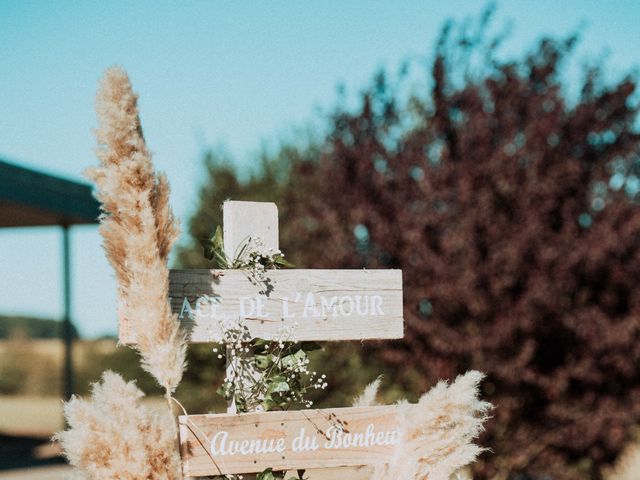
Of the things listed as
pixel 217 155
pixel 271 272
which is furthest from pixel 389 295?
pixel 217 155

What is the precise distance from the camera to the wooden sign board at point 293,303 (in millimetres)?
2465

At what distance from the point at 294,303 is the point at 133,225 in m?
0.66

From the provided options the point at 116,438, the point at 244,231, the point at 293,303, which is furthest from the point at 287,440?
the point at 244,231

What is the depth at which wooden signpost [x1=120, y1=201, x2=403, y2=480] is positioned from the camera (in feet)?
7.66

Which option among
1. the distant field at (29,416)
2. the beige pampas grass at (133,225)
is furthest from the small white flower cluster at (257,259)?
the distant field at (29,416)

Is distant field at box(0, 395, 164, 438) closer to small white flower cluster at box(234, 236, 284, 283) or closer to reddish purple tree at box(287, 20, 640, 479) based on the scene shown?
reddish purple tree at box(287, 20, 640, 479)

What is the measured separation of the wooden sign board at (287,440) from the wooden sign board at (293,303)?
0.28 metres

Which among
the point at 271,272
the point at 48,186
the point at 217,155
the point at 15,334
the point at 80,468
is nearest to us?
the point at 80,468

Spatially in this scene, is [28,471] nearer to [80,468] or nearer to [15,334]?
[15,334]

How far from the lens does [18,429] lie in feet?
46.8

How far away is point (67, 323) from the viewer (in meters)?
11.0

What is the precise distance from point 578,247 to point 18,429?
11384mm

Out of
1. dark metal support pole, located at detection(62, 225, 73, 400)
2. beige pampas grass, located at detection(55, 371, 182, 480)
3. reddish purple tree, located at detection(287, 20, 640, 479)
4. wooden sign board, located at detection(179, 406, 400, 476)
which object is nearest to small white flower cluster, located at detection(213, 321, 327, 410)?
wooden sign board, located at detection(179, 406, 400, 476)

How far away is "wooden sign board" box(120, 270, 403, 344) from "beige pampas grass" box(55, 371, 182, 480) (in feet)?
1.22
